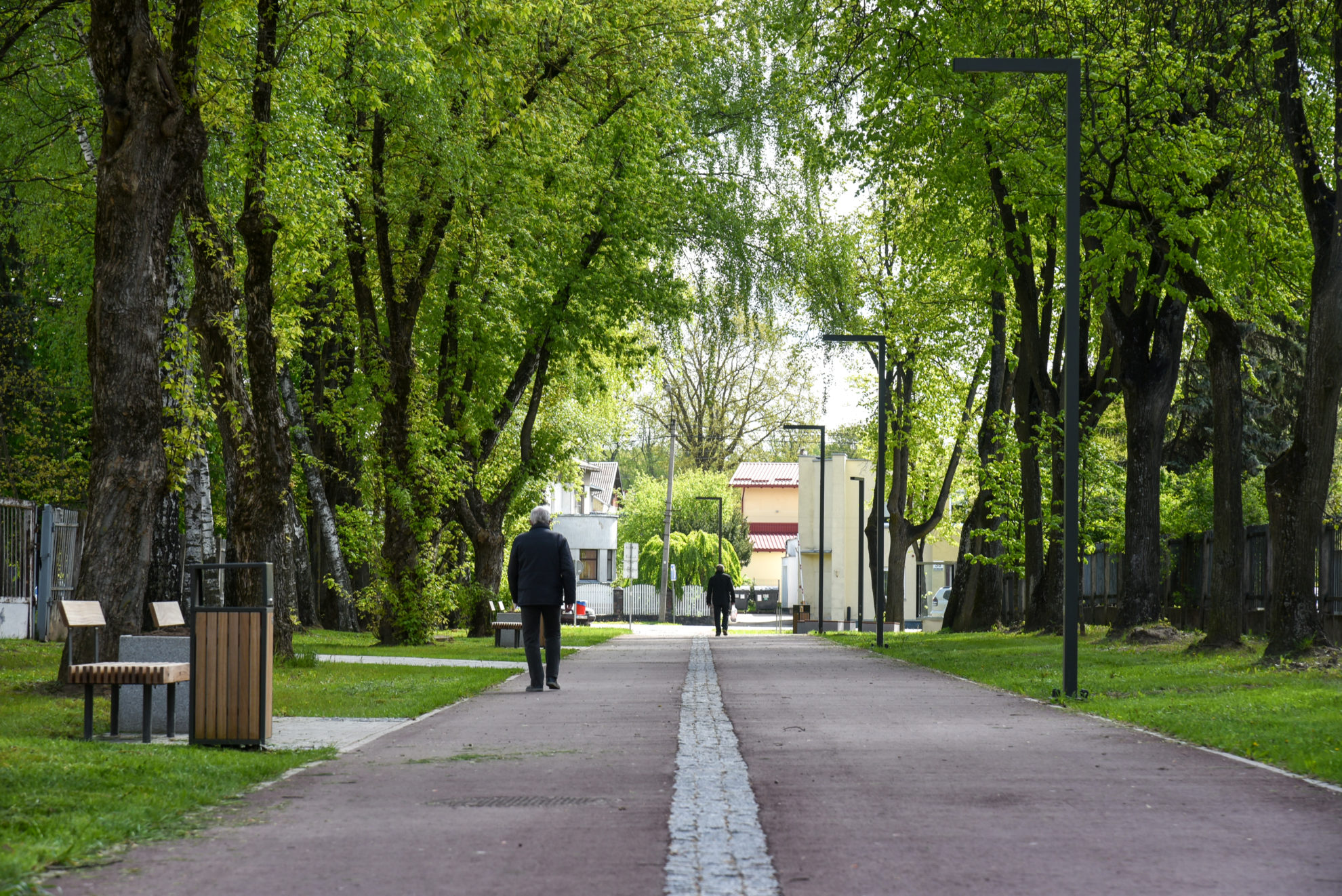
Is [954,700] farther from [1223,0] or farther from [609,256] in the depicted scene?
[609,256]

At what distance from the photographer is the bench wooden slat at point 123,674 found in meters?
10.1

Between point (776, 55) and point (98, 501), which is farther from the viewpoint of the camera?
point (776, 55)

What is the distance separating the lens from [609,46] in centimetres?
2819

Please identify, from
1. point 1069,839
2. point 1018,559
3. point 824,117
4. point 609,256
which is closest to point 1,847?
point 1069,839

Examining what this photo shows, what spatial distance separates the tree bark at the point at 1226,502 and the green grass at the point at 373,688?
30.9ft

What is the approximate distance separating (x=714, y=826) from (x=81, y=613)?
636 cm

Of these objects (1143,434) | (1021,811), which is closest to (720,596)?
(1143,434)

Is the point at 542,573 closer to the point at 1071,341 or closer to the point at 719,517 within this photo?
the point at 1071,341

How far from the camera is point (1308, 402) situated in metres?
18.1

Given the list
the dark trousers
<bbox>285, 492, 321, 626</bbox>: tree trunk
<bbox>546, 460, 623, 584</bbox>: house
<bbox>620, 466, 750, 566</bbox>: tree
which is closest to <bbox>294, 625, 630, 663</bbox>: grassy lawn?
<bbox>285, 492, 321, 626</bbox>: tree trunk

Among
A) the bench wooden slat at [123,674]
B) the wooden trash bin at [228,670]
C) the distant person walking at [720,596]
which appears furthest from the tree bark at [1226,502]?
the distant person walking at [720,596]

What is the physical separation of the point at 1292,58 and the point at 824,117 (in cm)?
1021

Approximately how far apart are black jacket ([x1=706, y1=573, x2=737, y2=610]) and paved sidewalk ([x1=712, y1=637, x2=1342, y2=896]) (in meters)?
29.7

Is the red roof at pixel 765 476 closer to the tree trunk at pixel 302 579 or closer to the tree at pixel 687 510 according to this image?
the tree at pixel 687 510
